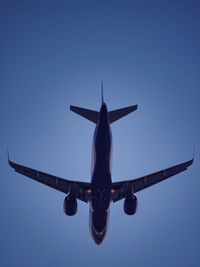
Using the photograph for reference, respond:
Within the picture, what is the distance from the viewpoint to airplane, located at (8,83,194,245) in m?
32.5

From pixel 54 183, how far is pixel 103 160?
6.74 meters

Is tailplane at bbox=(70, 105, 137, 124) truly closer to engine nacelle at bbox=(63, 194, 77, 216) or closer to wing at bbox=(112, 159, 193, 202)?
wing at bbox=(112, 159, 193, 202)

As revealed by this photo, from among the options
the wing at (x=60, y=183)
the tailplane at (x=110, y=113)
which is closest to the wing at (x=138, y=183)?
the wing at (x=60, y=183)

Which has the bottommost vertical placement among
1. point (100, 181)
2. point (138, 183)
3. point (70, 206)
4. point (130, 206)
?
point (130, 206)

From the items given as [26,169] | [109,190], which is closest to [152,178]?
[109,190]

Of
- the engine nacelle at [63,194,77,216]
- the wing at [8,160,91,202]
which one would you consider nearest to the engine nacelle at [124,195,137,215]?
the wing at [8,160,91,202]

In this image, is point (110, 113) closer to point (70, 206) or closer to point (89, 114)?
point (89, 114)

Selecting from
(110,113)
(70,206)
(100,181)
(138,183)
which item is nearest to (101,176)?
(100,181)

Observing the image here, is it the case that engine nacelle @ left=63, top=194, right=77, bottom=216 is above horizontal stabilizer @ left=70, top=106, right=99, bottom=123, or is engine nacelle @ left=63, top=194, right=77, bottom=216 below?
below

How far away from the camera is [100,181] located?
33406mm

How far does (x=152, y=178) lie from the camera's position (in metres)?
37.0

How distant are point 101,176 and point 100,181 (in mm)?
513

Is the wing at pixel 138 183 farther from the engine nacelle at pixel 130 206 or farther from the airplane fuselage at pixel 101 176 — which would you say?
the airplane fuselage at pixel 101 176

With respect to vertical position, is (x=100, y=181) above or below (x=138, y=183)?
above
